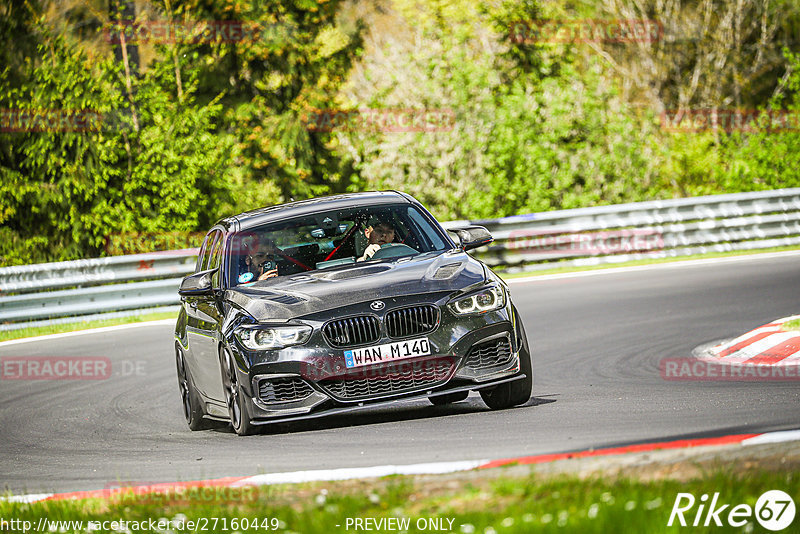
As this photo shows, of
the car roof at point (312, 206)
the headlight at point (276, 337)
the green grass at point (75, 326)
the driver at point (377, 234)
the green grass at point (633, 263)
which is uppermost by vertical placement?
the car roof at point (312, 206)

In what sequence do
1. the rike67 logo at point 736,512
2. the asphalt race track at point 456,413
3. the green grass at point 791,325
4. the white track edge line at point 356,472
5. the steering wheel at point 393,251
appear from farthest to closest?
the green grass at point 791,325
the steering wheel at point 393,251
the asphalt race track at point 456,413
the white track edge line at point 356,472
the rike67 logo at point 736,512

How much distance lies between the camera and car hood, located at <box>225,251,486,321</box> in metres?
7.88

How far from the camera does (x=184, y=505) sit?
550 centimetres

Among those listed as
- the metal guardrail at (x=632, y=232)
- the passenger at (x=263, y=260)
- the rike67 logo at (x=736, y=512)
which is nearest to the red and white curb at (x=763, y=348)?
the passenger at (x=263, y=260)

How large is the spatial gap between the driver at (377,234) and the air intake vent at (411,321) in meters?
1.23

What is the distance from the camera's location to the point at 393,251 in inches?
353

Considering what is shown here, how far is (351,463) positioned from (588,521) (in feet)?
7.80

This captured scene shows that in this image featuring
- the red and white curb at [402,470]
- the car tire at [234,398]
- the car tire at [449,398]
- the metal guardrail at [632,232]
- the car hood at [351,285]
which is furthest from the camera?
the metal guardrail at [632,232]

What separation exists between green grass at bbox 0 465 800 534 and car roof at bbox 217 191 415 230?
153 inches

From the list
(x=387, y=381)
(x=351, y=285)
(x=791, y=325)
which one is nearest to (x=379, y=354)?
(x=387, y=381)

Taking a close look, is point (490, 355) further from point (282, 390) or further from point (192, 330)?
point (192, 330)

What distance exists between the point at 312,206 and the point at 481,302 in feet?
6.37

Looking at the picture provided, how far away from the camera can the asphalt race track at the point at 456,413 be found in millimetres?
6891

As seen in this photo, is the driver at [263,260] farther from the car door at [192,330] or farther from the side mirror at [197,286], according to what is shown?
the car door at [192,330]
